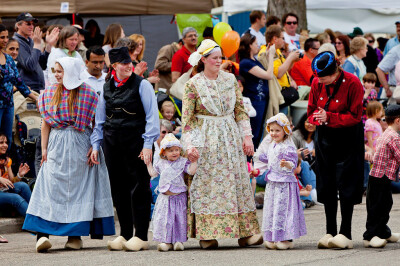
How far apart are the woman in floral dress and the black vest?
453 mm

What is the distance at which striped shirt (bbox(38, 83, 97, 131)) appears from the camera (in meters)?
8.83

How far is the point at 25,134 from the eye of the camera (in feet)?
39.5

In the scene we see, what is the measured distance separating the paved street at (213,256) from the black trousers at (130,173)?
1.25ft

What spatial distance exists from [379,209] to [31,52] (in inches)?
232

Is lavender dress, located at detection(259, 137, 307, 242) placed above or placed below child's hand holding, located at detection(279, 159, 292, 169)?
below

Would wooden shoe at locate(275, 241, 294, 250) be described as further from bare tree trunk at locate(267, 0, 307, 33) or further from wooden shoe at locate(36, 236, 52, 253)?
bare tree trunk at locate(267, 0, 307, 33)

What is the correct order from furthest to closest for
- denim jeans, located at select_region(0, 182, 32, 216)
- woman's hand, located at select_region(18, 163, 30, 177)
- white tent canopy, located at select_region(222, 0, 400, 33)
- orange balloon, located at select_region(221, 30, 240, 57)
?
white tent canopy, located at select_region(222, 0, 400, 33) < orange balloon, located at select_region(221, 30, 240, 57) < woman's hand, located at select_region(18, 163, 30, 177) < denim jeans, located at select_region(0, 182, 32, 216)

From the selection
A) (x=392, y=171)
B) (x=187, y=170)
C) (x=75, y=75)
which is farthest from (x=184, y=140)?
(x=392, y=171)

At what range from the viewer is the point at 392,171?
28.2ft

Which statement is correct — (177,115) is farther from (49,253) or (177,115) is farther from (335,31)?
(335,31)

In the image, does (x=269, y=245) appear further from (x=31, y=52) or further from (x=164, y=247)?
(x=31, y=52)

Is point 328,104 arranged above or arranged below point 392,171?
above

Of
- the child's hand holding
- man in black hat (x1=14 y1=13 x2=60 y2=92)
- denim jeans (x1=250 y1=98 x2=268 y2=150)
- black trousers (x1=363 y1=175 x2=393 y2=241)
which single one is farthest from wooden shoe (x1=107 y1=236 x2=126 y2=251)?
denim jeans (x1=250 y1=98 x2=268 y2=150)

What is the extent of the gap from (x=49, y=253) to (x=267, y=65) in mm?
5450
